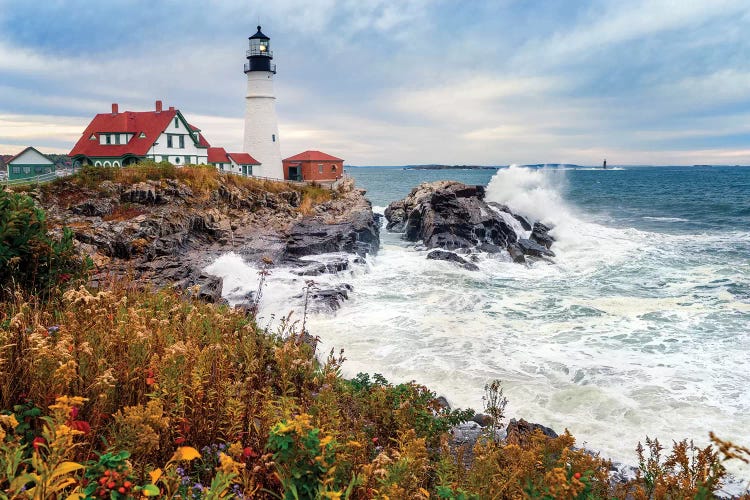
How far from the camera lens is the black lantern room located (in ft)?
144

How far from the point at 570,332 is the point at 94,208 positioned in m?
18.9

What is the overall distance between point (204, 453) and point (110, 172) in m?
23.2

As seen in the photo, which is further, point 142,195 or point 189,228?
point 142,195

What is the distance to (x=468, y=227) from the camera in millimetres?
30297

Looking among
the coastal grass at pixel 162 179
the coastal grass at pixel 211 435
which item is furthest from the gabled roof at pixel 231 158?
the coastal grass at pixel 211 435

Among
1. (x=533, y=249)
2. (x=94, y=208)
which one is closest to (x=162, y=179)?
(x=94, y=208)

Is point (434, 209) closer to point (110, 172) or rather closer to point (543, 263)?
point (543, 263)

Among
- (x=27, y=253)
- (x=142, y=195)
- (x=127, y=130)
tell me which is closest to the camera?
(x=27, y=253)

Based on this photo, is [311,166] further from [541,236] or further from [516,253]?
[516,253]

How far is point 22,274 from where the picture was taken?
6.34 meters

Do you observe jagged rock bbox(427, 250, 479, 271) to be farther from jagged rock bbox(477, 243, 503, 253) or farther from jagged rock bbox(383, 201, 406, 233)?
jagged rock bbox(383, 201, 406, 233)

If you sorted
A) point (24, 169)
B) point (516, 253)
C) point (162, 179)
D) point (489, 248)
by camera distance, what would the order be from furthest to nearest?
1. point (24, 169)
2. point (489, 248)
3. point (516, 253)
4. point (162, 179)

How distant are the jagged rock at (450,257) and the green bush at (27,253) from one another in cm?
1891

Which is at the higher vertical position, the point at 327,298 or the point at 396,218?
the point at 396,218
